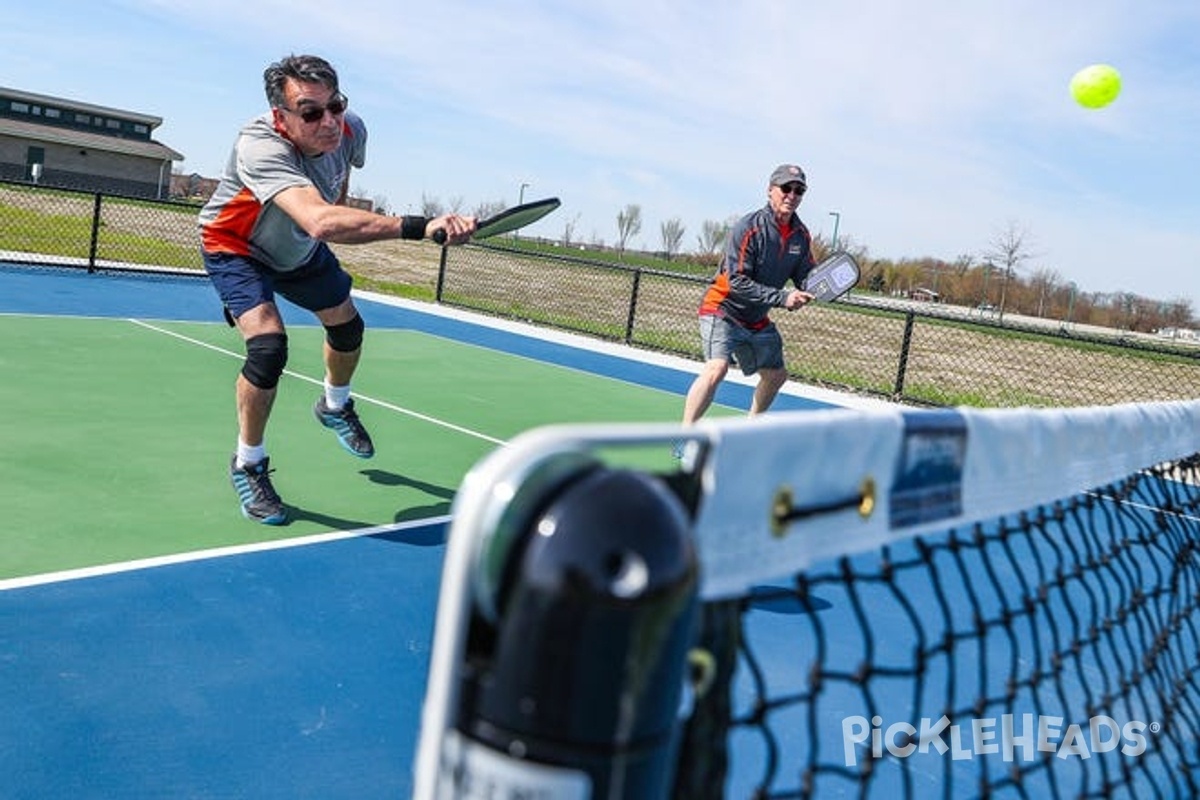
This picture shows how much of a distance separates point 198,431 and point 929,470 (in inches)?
228

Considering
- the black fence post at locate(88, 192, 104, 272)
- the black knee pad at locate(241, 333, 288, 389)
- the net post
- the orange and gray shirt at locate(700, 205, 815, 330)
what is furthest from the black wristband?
the black fence post at locate(88, 192, 104, 272)

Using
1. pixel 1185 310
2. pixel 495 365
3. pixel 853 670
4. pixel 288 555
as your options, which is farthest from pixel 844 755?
pixel 1185 310

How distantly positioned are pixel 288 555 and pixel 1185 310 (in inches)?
1855

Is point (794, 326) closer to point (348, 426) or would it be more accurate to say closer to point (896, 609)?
point (348, 426)

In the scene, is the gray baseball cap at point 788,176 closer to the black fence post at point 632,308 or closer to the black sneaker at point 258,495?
the black sneaker at point 258,495

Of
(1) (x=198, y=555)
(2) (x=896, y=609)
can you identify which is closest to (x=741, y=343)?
(2) (x=896, y=609)

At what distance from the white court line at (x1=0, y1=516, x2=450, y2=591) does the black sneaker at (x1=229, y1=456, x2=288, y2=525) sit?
223 mm

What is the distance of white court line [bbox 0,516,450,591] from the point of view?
391 cm

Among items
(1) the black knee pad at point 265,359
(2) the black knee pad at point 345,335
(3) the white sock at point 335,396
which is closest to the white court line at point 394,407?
(3) the white sock at point 335,396

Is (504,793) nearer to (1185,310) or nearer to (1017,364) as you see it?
(1017,364)

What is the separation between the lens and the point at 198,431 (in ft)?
21.4

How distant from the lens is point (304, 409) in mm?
7555

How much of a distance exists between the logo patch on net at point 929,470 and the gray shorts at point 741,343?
16.9ft

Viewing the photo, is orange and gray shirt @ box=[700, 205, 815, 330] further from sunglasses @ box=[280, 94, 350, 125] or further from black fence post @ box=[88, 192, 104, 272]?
black fence post @ box=[88, 192, 104, 272]
